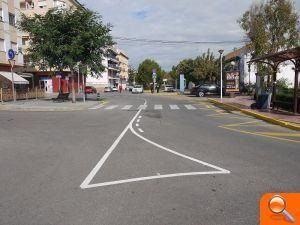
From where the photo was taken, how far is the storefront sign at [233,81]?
35906mm

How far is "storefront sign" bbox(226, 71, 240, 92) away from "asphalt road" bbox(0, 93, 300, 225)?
25.2m

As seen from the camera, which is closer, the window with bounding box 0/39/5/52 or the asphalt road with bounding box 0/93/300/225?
the asphalt road with bounding box 0/93/300/225

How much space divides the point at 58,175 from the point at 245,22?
30.0 m

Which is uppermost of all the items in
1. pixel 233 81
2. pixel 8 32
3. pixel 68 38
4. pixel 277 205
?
pixel 8 32

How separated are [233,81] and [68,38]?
17471 millimetres

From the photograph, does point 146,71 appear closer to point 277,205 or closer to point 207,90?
point 207,90

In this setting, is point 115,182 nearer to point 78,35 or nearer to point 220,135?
point 220,135

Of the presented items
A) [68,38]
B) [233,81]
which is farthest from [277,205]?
[233,81]

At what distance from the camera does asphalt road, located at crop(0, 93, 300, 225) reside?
175 inches

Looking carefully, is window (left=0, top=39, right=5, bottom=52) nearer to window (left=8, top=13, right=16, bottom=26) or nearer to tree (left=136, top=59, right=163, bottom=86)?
window (left=8, top=13, right=16, bottom=26)

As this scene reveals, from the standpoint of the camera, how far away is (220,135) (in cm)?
1151

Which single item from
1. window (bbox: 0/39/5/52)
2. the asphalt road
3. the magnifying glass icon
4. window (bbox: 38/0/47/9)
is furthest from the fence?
the magnifying glass icon

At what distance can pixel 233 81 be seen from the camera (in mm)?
36250

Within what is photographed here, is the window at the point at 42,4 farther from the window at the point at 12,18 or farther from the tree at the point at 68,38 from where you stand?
the tree at the point at 68,38
